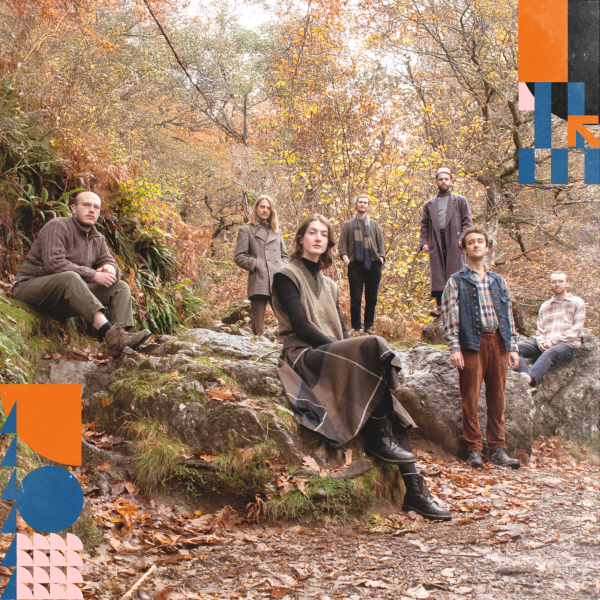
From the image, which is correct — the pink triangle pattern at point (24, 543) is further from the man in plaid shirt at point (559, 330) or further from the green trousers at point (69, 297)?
the man in plaid shirt at point (559, 330)

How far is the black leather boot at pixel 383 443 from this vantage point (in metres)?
3.47

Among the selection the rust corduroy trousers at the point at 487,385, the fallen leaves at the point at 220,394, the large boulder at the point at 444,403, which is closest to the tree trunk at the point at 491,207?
the large boulder at the point at 444,403

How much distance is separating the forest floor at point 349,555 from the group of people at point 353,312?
0.44 meters

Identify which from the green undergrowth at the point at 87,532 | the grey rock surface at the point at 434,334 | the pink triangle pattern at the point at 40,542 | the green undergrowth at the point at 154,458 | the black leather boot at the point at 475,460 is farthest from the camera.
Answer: the grey rock surface at the point at 434,334

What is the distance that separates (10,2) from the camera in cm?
787

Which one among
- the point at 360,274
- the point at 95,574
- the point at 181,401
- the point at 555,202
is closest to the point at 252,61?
the point at 555,202

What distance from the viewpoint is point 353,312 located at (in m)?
7.33

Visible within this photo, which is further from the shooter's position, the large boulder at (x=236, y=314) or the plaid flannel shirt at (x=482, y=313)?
the large boulder at (x=236, y=314)

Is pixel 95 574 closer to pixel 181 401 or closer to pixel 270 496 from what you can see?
pixel 270 496

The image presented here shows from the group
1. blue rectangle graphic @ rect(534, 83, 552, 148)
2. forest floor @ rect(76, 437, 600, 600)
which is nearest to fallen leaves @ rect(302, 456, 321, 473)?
forest floor @ rect(76, 437, 600, 600)

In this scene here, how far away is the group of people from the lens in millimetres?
3557

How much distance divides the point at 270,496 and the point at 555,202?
12961mm

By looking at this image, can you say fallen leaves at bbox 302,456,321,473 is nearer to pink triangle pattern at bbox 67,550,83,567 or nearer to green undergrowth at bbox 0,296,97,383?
pink triangle pattern at bbox 67,550,83,567

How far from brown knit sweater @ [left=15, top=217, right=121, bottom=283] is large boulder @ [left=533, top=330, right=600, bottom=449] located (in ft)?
18.7
